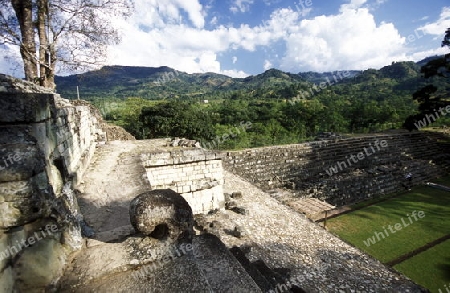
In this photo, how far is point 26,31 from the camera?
6.66m

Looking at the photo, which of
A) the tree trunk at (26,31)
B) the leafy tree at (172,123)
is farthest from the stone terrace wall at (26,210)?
the leafy tree at (172,123)

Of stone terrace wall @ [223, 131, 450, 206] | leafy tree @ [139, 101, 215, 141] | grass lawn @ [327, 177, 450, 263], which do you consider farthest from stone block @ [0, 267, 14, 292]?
leafy tree @ [139, 101, 215, 141]

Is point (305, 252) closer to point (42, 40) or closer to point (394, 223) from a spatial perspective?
point (394, 223)

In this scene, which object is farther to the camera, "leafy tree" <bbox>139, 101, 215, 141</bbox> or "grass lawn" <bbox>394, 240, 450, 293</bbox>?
"leafy tree" <bbox>139, 101, 215, 141</bbox>

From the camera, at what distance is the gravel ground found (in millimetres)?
5980

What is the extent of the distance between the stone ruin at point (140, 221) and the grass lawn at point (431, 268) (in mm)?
1420

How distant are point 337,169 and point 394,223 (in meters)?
6.02

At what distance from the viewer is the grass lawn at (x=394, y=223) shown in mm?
8664

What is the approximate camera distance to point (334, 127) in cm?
3300

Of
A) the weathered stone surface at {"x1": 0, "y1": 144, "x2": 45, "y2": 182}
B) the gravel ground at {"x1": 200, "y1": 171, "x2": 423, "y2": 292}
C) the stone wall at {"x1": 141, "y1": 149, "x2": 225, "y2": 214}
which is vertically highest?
the weathered stone surface at {"x1": 0, "y1": 144, "x2": 45, "y2": 182}

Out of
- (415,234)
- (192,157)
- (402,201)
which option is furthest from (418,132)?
(192,157)

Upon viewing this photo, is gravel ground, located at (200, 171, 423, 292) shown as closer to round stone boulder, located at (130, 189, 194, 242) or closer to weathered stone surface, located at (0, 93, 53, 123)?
round stone boulder, located at (130, 189, 194, 242)

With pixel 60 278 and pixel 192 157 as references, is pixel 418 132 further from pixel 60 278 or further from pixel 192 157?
pixel 60 278

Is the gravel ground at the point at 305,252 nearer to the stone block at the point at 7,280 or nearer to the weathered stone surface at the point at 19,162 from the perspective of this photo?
the stone block at the point at 7,280
